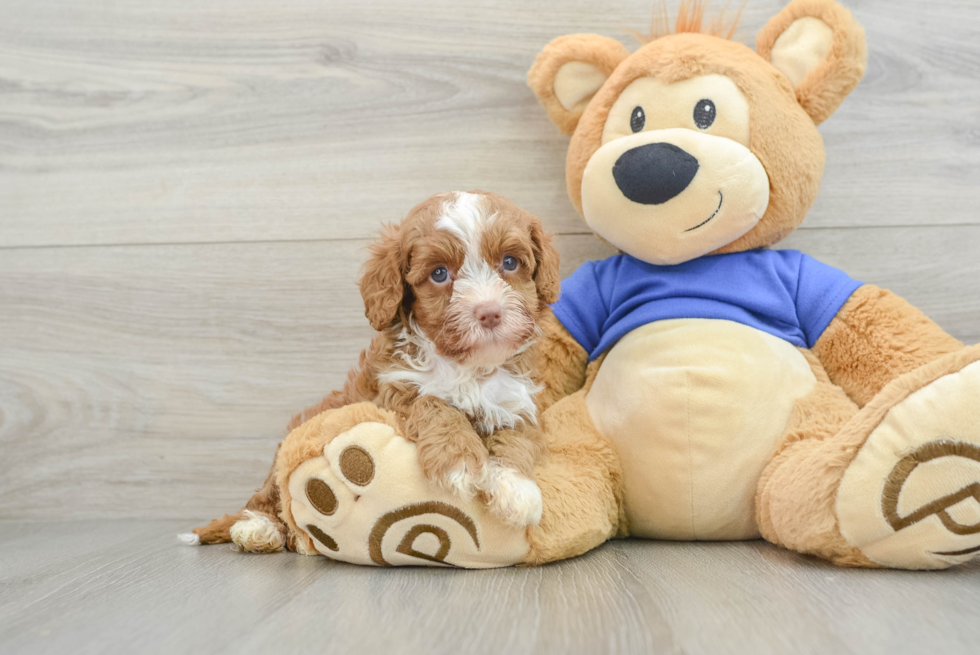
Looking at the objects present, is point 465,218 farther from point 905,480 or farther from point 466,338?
point 905,480

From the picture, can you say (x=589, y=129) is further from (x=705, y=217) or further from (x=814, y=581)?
(x=814, y=581)

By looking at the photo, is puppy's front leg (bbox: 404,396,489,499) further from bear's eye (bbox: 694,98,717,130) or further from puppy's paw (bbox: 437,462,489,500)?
bear's eye (bbox: 694,98,717,130)

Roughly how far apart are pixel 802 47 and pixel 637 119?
308mm

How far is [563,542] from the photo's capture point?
3.30 ft

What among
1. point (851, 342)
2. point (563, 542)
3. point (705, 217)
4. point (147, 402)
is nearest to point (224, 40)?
point (147, 402)

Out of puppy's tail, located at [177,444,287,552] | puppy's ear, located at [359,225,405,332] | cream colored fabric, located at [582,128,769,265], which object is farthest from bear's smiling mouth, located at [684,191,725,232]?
puppy's tail, located at [177,444,287,552]

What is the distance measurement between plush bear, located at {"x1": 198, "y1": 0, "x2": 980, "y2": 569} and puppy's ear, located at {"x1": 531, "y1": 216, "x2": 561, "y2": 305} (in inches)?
6.6

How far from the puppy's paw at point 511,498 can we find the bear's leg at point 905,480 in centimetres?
37

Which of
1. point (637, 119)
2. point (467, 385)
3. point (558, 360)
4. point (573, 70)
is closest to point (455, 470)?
point (467, 385)

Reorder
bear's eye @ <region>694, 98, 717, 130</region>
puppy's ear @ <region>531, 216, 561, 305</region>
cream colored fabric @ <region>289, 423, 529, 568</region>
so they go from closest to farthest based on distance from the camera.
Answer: cream colored fabric @ <region>289, 423, 529, 568</region> → puppy's ear @ <region>531, 216, 561, 305</region> → bear's eye @ <region>694, 98, 717, 130</region>

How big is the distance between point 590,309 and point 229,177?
82 centimetres

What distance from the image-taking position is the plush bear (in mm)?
952

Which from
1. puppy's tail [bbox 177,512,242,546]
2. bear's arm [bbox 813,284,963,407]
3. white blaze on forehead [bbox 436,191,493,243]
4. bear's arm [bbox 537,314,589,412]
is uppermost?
white blaze on forehead [bbox 436,191,493,243]

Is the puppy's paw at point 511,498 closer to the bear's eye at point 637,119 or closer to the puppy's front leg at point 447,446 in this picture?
the puppy's front leg at point 447,446
